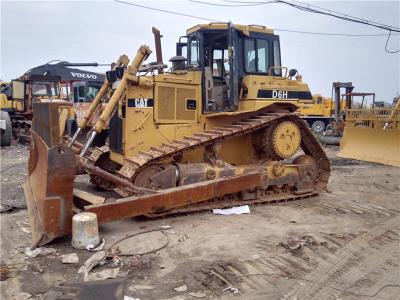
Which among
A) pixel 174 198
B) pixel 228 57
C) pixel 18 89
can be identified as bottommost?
pixel 174 198

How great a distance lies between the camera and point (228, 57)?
6996 mm

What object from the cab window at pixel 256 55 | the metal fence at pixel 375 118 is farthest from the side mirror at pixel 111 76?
the metal fence at pixel 375 118

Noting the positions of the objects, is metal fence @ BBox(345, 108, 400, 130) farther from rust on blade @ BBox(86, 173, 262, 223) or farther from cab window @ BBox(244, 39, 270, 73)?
rust on blade @ BBox(86, 173, 262, 223)

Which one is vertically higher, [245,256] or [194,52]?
[194,52]

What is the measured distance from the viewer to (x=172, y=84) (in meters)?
6.84

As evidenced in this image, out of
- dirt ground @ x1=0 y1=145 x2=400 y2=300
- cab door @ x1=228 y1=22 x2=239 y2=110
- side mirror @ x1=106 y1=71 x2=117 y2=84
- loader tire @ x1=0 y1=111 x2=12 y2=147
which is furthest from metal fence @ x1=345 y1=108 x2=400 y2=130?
Result: loader tire @ x1=0 y1=111 x2=12 y2=147

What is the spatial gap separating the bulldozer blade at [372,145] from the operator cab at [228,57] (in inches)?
206

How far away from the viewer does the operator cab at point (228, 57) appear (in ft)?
23.4

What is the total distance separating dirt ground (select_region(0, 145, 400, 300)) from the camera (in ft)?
12.7

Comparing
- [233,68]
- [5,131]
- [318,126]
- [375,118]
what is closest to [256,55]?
[233,68]

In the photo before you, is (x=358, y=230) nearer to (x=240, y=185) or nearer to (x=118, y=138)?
(x=240, y=185)

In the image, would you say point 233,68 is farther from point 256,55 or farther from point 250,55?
point 256,55

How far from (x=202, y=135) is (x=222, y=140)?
1.16ft

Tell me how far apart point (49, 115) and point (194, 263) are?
100 inches
